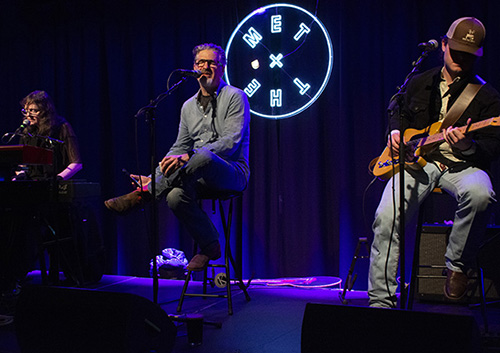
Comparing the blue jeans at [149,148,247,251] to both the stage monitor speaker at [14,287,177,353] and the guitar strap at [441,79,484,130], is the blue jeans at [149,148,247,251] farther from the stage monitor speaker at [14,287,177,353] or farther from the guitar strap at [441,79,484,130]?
the guitar strap at [441,79,484,130]

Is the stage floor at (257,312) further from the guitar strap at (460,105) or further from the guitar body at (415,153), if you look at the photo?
the guitar strap at (460,105)

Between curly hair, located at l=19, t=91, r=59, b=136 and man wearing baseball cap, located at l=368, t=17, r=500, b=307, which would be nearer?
man wearing baseball cap, located at l=368, t=17, r=500, b=307

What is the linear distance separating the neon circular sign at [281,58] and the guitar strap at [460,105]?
5.72 ft

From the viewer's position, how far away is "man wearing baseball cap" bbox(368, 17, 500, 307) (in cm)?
268

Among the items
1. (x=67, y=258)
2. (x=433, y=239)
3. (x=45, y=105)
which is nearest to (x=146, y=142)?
(x=45, y=105)

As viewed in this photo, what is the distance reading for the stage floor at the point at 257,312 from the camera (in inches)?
106

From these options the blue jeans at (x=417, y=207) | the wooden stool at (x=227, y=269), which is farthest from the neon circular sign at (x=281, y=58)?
the blue jeans at (x=417, y=207)

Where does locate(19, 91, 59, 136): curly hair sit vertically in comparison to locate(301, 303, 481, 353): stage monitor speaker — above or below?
above

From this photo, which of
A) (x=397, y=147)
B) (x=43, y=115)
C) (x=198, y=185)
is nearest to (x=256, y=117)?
(x=198, y=185)

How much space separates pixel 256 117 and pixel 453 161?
223cm

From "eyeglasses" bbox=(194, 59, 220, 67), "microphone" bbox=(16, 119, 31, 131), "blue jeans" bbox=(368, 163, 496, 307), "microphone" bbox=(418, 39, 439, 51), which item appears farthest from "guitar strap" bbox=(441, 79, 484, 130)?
"microphone" bbox=(16, 119, 31, 131)

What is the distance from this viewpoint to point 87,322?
6.40ft

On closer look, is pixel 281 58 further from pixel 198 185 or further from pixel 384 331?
pixel 384 331

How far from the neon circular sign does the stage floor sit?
1.64 meters
